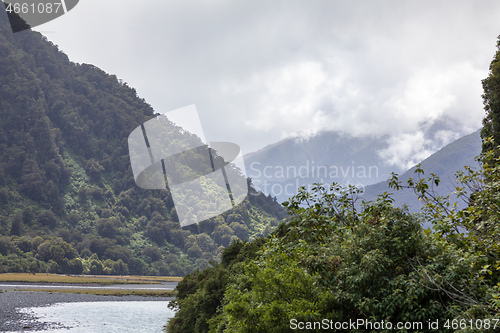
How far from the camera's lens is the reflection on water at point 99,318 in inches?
998

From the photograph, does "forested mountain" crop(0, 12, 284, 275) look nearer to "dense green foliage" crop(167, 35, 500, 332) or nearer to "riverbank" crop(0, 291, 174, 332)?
"riverbank" crop(0, 291, 174, 332)

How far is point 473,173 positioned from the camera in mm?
7070

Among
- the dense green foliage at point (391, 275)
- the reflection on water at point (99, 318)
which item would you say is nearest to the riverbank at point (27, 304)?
the reflection on water at point (99, 318)

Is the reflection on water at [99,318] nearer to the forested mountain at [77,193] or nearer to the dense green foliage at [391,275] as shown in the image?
the dense green foliage at [391,275]

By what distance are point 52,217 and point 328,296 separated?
324 feet

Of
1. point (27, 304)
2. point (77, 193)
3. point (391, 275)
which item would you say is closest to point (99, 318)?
point (27, 304)

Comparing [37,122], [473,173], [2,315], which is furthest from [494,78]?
[37,122]

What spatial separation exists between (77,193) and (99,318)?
3360 inches

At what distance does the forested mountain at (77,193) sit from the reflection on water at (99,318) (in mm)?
42045

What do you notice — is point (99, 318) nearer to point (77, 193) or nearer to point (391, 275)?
point (391, 275)

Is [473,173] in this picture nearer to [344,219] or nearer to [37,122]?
[344,219]

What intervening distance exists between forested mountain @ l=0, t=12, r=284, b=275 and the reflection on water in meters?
42.0

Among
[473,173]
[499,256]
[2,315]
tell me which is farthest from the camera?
[2,315]

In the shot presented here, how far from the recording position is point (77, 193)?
108 m
